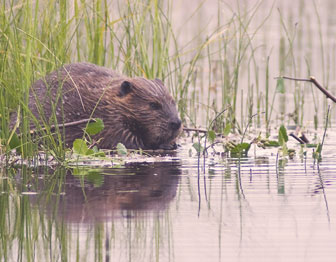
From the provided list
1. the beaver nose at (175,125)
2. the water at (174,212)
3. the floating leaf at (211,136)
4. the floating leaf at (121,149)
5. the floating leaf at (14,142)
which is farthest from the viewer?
the beaver nose at (175,125)

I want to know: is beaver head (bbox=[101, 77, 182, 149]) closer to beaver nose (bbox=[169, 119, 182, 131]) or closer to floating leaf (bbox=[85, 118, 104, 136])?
beaver nose (bbox=[169, 119, 182, 131])

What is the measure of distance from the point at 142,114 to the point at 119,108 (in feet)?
0.66

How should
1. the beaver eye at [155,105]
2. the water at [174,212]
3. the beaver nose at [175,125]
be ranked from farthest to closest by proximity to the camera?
the beaver eye at [155,105], the beaver nose at [175,125], the water at [174,212]

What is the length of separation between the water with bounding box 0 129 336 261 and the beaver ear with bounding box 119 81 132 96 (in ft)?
3.90

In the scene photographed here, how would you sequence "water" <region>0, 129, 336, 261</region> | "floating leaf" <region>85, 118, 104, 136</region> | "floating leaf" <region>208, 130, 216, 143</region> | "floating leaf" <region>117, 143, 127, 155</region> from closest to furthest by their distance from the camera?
"water" <region>0, 129, 336, 261</region>, "floating leaf" <region>117, 143, 127, 155</region>, "floating leaf" <region>85, 118, 104, 136</region>, "floating leaf" <region>208, 130, 216, 143</region>

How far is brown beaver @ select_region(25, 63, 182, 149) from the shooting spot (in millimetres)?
8156

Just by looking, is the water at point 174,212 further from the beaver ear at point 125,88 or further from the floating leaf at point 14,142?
the beaver ear at point 125,88

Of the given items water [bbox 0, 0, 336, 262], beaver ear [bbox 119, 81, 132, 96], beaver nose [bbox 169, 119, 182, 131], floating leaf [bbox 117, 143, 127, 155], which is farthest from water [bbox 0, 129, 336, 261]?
beaver ear [bbox 119, 81, 132, 96]

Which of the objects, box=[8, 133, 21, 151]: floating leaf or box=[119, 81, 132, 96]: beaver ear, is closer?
box=[8, 133, 21, 151]: floating leaf

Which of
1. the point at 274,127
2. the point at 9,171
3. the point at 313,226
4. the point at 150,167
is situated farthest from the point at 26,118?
the point at 274,127

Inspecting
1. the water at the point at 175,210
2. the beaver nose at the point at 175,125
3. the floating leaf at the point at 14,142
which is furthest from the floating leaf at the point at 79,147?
the beaver nose at the point at 175,125

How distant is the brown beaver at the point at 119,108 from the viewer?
8.16 metres

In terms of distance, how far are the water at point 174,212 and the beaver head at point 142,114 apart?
3.28 ft

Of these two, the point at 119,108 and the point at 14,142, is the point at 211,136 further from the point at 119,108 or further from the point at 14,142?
the point at 14,142
